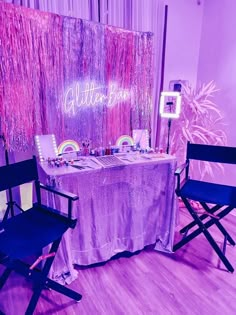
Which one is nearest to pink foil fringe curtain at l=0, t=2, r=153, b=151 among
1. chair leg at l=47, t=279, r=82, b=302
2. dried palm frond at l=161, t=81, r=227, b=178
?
dried palm frond at l=161, t=81, r=227, b=178

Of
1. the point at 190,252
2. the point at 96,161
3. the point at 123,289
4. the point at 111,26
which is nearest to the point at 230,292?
the point at 190,252

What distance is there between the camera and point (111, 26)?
2396 mm

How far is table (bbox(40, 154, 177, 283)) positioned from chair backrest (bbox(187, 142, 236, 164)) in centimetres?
37

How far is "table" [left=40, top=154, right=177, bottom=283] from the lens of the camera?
2.00 meters

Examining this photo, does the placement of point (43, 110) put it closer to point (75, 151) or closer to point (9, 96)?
point (9, 96)

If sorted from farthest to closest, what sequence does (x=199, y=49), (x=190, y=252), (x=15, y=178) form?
(x=199, y=49), (x=190, y=252), (x=15, y=178)

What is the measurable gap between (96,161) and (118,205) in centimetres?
48

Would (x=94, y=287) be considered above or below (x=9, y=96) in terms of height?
below

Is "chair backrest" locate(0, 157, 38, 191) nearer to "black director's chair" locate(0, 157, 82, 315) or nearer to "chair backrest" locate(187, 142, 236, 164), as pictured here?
"black director's chair" locate(0, 157, 82, 315)

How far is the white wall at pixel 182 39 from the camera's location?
304 cm

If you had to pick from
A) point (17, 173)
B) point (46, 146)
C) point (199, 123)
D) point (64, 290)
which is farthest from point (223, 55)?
point (64, 290)

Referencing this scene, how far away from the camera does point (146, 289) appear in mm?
1928

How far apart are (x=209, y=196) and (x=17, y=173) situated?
1606 millimetres

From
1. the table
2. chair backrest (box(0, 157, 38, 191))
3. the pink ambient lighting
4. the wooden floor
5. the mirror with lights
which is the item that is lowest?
the wooden floor
